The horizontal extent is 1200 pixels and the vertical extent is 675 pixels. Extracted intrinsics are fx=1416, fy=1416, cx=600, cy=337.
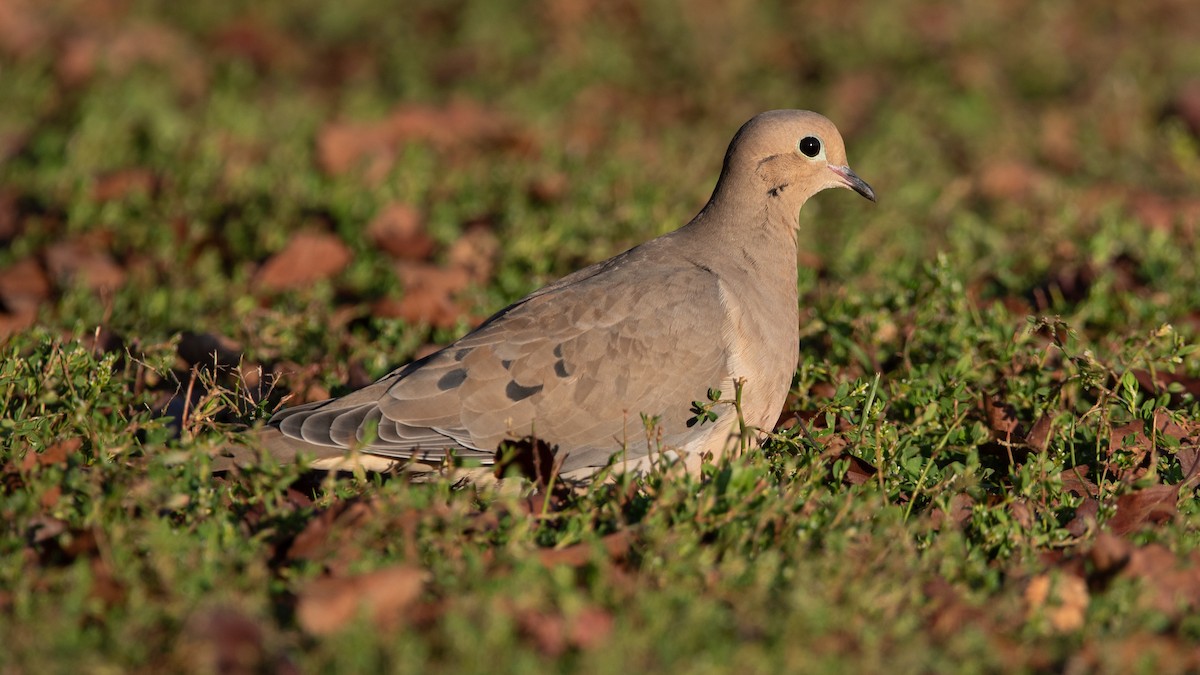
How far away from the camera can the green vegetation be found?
10.1 feet

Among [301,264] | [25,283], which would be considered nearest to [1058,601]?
[301,264]

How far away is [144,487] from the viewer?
3.31 m

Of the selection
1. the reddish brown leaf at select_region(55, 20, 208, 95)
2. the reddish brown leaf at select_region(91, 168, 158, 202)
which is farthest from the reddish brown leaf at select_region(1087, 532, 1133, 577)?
the reddish brown leaf at select_region(55, 20, 208, 95)

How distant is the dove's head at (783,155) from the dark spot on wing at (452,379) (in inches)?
48.2

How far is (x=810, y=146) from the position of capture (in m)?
4.79

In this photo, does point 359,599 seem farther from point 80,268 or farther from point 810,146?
point 80,268

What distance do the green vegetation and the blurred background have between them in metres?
0.03

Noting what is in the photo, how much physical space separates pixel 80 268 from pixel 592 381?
105 inches

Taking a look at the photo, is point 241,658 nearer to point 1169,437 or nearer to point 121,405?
point 121,405

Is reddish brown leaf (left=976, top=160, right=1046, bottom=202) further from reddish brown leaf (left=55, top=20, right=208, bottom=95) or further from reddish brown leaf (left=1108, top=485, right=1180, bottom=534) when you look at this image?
reddish brown leaf (left=55, top=20, right=208, bottom=95)

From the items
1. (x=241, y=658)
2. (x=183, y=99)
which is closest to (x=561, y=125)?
(x=183, y=99)

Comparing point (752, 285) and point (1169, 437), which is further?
point (752, 285)

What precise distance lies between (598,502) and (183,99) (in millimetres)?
5418

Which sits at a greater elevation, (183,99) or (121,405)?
(183,99)
